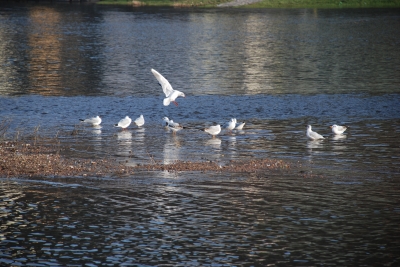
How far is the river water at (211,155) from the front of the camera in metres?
11.6

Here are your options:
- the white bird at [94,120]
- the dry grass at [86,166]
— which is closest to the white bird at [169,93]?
the white bird at [94,120]

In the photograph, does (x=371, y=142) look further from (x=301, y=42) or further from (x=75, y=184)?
(x=301, y=42)

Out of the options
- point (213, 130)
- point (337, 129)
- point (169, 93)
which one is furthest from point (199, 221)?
point (169, 93)

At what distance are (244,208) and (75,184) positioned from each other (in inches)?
148

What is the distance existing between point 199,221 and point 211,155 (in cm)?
555

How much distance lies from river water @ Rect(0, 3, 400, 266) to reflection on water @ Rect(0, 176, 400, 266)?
0.04 meters

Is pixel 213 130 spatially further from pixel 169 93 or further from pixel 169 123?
pixel 169 93

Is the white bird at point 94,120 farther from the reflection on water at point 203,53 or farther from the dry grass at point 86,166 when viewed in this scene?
the reflection on water at point 203,53

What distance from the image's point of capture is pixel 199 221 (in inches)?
500

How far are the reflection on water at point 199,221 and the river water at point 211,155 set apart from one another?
0.04 meters

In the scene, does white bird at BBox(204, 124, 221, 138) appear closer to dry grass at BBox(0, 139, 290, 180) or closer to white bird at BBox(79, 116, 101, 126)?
dry grass at BBox(0, 139, 290, 180)

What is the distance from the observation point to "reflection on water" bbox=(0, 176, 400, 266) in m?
11.2

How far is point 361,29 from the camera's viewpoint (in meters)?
64.5

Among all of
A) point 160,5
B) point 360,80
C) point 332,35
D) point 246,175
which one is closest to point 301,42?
point 332,35
